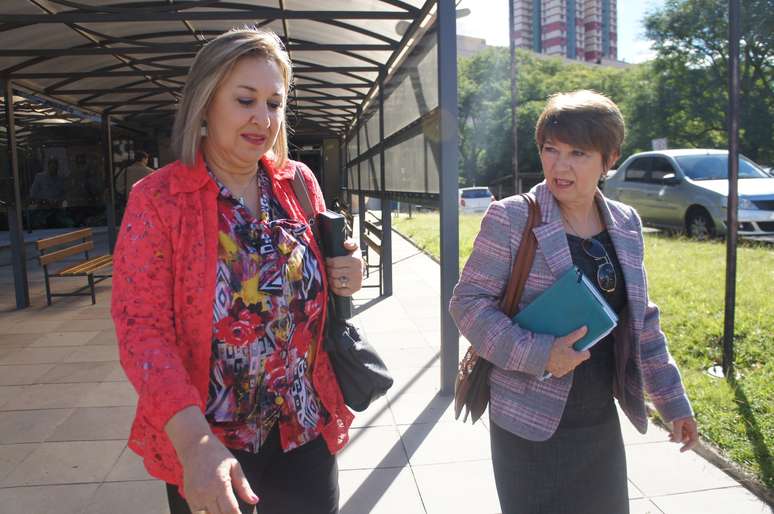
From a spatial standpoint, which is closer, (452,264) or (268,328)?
(268,328)

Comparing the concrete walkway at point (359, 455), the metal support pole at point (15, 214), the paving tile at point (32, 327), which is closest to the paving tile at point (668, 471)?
the concrete walkway at point (359, 455)

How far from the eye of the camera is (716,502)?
10.3 ft

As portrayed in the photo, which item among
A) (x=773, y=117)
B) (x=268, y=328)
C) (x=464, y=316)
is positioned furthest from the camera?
(x=773, y=117)

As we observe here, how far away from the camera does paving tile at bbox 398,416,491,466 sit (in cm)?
377

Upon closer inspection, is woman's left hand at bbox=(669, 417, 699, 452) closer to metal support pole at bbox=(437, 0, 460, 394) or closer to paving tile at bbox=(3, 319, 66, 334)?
metal support pole at bbox=(437, 0, 460, 394)

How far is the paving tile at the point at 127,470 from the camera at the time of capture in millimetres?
3594

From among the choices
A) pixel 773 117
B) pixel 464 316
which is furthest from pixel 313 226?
pixel 773 117

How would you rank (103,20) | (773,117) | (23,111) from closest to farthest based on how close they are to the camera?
(103,20)
(23,111)
(773,117)

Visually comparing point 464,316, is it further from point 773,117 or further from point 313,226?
point 773,117

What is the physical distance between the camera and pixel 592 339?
74.5 inches

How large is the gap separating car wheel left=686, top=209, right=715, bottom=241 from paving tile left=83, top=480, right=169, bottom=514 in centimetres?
1102

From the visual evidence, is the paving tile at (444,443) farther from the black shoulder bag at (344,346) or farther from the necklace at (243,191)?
the necklace at (243,191)

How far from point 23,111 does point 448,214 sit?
806cm

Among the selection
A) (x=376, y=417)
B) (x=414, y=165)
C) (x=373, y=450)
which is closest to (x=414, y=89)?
(x=414, y=165)
